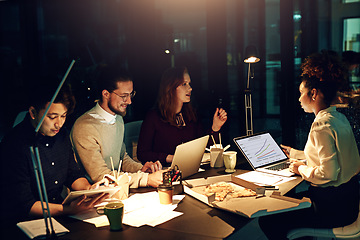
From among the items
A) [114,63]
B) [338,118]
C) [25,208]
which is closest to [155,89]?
[114,63]

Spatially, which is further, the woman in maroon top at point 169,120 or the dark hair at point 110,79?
the woman in maroon top at point 169,120

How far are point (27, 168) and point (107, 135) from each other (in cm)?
72

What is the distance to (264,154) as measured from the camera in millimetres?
2492

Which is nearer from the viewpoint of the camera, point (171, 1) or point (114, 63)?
point (114, 63)

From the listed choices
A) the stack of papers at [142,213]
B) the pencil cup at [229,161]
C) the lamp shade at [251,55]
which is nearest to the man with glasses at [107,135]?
the stack of papers at [142,213]

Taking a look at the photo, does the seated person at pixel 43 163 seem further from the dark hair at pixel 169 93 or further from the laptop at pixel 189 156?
the dark hair at pixel 169 93

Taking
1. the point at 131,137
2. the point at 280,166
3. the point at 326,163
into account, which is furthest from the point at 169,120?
the point at 326,163

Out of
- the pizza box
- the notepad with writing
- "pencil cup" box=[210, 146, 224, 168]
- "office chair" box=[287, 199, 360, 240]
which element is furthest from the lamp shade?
the notepad with writing

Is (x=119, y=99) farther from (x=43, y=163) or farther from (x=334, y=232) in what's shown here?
(x=334, y=232)

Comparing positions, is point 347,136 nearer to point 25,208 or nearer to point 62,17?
point 25,208

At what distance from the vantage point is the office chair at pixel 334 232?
2072 mm

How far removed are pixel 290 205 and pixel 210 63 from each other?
2.65 meters

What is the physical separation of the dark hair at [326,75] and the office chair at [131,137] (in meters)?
1.42

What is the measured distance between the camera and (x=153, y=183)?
2082 millimetres
